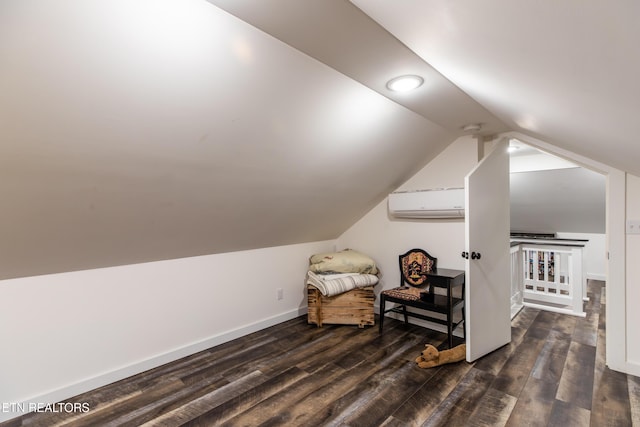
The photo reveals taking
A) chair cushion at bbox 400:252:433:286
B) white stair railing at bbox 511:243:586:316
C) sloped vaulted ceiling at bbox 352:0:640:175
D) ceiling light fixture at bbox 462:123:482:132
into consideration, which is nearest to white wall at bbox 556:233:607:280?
white stair railing at bbox 511:243:586:316

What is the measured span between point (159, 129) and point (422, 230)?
8.97 ft

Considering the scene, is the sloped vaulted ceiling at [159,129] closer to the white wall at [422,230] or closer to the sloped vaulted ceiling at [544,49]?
the white wall at [422,230]

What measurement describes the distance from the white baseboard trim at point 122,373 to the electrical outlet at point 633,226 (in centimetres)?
325

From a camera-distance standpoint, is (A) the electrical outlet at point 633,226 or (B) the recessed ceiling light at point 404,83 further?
(A) the electrical outlet at point 633,226

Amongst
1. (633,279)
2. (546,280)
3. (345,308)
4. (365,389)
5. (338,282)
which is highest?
(633,279)

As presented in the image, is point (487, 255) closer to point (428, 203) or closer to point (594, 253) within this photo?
point (428, 203)

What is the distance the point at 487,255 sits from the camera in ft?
8.65

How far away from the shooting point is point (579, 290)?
3.56 metres

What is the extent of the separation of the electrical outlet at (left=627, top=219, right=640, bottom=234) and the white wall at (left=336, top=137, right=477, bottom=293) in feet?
3.91

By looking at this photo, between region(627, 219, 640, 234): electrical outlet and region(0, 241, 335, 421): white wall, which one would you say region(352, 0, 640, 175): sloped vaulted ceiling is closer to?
region(627, 219, 640, 234): electrical outlet

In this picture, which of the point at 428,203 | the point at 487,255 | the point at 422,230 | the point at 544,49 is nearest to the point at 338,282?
the point at 422,230

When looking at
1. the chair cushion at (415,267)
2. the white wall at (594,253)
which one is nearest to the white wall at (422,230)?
the chair cushion at (415,267)

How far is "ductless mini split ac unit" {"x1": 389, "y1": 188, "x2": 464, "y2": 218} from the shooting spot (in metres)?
2.91

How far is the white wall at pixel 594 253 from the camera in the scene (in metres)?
5.07
